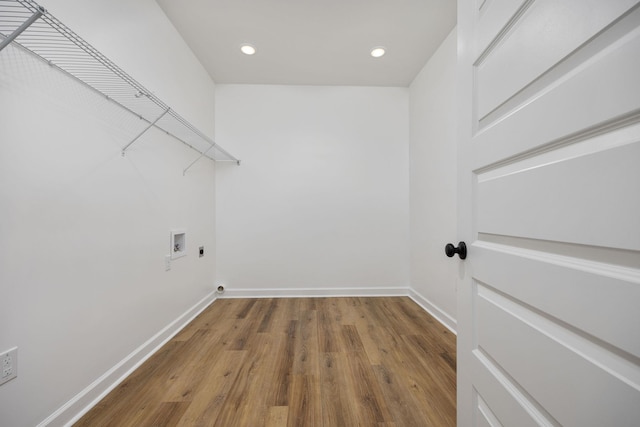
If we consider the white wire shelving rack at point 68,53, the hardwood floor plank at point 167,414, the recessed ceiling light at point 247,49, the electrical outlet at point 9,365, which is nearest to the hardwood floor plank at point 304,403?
the hardwood floor plank at point 167,414

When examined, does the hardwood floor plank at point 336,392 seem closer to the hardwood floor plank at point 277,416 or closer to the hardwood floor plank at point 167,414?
the hardwood floor plank at point 277,416

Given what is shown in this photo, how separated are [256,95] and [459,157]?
8.48 feet

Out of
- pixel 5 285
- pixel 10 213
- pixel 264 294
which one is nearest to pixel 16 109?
pixel 10 213

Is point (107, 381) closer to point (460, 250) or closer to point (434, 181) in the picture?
point (460, 250)

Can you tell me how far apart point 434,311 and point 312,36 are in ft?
8.91

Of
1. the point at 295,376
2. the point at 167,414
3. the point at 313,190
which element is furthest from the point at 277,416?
the point at 313,190

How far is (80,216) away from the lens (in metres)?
1.20

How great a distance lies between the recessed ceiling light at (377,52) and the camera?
88.4 inches

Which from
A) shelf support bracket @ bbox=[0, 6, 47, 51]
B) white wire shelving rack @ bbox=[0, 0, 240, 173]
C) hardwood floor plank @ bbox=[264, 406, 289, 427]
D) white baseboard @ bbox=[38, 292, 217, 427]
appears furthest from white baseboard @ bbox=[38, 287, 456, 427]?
shelf support bracket @ bbox=[0, 6, 47, 51]

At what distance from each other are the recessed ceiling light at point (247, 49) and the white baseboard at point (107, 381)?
2.45 meters

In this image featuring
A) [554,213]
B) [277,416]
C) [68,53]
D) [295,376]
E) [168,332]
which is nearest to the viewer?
[554,213]

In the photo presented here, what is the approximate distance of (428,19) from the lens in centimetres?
193

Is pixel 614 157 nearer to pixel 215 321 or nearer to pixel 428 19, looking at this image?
pixel 428 19

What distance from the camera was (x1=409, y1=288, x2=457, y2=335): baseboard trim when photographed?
6.70 feet
